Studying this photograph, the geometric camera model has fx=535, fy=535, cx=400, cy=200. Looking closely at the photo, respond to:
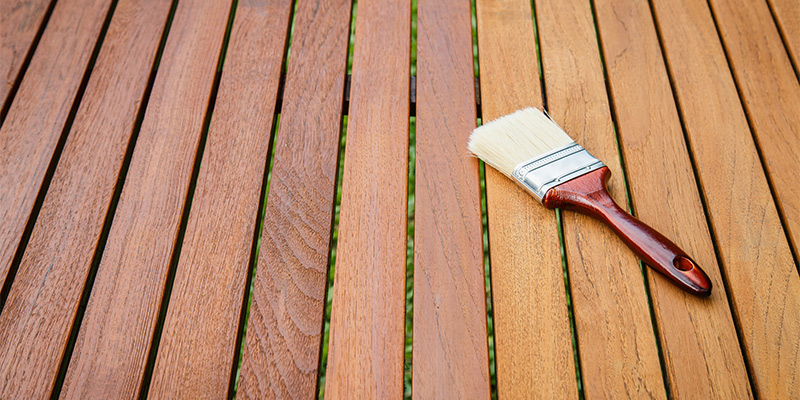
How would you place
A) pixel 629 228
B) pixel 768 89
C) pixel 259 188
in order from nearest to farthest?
pixel 629 228 → pixel 259 188 → pixel 768 89

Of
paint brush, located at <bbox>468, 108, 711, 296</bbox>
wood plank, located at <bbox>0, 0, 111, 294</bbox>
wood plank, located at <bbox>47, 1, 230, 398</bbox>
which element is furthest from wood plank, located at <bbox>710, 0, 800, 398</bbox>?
wood plank, located at <bbox>0, 0, 111, 294</bbox>

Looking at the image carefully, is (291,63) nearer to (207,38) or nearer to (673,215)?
(207,38)

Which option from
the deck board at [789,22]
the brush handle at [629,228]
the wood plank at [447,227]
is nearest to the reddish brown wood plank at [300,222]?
the wood plank at [447,227]

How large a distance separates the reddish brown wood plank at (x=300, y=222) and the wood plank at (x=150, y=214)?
5.7 inches

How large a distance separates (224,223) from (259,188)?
0.26ft

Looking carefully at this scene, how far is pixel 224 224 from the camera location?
82 centimetres

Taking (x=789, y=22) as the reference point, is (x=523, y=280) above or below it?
below

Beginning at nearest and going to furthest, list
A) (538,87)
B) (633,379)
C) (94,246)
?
(633,379)
(94,246)
(538,87)

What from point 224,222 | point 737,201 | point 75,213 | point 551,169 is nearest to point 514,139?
Result: point 551,169

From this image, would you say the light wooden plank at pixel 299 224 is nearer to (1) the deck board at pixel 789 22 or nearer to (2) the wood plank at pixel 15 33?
(2) the wood plank at pixel 15 33

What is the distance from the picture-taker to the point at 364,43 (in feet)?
3.40

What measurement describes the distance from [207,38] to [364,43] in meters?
0.31

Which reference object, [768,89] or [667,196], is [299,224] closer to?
[667,196]

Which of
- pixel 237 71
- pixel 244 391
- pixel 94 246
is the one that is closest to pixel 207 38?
pixel 237 71
